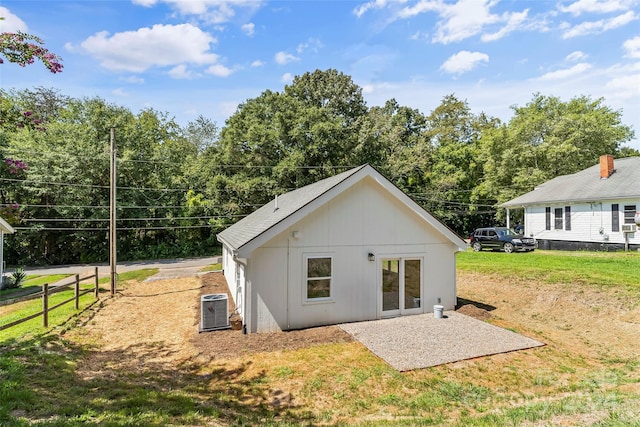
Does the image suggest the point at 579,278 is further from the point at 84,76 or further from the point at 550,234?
the point at 84,76

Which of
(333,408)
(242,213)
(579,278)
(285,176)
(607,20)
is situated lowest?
(333,408)

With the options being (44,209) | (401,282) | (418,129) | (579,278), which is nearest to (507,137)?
(418,129)

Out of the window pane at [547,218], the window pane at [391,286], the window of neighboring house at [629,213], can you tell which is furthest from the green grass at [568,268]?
the window pane at [391,286]

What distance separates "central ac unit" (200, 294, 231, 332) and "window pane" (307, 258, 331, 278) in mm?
2524

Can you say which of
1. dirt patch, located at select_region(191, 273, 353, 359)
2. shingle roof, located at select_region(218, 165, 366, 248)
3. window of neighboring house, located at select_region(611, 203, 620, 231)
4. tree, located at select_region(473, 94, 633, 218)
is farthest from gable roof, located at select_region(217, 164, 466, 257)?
tree, located at select_region(473, 94, 633, 218)

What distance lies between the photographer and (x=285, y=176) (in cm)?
2917

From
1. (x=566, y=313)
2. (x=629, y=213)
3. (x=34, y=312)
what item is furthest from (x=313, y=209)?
(x=629, y=213)

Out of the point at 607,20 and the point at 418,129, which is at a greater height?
the point at 418,129

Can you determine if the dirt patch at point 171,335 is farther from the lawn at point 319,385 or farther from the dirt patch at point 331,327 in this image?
the lawn at point 319,385

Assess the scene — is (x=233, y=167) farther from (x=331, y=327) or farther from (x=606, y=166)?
(x=606, y=166)

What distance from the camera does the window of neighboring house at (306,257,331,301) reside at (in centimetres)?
951

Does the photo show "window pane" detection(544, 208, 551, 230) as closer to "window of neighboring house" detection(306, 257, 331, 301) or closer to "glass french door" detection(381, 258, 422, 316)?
"glass french door" detection(381, 258, 422, 316)

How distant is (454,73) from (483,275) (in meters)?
11.2

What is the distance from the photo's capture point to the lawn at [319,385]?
4695 millimetres
